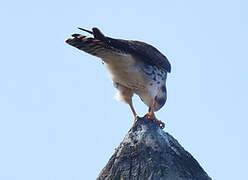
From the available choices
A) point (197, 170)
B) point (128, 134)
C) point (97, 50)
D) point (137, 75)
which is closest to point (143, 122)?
point (128, 134)

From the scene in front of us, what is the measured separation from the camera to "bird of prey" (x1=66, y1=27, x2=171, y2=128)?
1020cm

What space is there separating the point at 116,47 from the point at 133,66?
0.82 metres

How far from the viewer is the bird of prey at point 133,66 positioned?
1020cm

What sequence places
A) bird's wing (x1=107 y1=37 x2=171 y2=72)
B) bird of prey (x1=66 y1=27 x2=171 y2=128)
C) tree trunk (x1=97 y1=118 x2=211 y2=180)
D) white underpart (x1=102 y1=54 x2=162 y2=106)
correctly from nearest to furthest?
tree trunk (x1=97 y1=118 x2=211 y2=180)
bird of prey (x1=66 y1=27 x2=171 y2=128)
bird's wing (x1=107 y1=37 x2=171 y2=72)
white underpart (x1=102 y1=54 x2=162 y2=106)

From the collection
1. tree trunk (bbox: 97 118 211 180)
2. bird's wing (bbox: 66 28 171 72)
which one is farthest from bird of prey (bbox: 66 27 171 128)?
tree trunk (bbox: 97 118 211 180)

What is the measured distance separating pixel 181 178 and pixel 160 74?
4815 millimetres

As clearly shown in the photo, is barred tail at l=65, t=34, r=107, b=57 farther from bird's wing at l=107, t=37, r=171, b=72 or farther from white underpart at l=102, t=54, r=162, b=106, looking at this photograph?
white underpart at l=102, t=54, r=162, b=106

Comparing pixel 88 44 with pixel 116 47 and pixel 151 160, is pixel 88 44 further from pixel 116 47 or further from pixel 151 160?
pixel 151 160

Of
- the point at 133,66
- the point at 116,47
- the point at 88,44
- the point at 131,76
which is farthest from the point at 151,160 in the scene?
the point at 131,76

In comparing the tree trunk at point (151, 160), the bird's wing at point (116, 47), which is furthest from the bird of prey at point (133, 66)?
the tree trunk at point (151, 160)

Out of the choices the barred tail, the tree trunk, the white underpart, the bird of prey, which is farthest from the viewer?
the white underpart

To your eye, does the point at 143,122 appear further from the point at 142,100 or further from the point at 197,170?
the point at 142,100

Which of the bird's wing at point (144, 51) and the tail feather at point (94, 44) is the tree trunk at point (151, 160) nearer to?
the tail feather at point (94, 44)

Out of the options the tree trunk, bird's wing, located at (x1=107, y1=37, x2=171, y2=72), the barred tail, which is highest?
bird's wing, located at (x1=107, y1=37, x2=171, y2=72)
